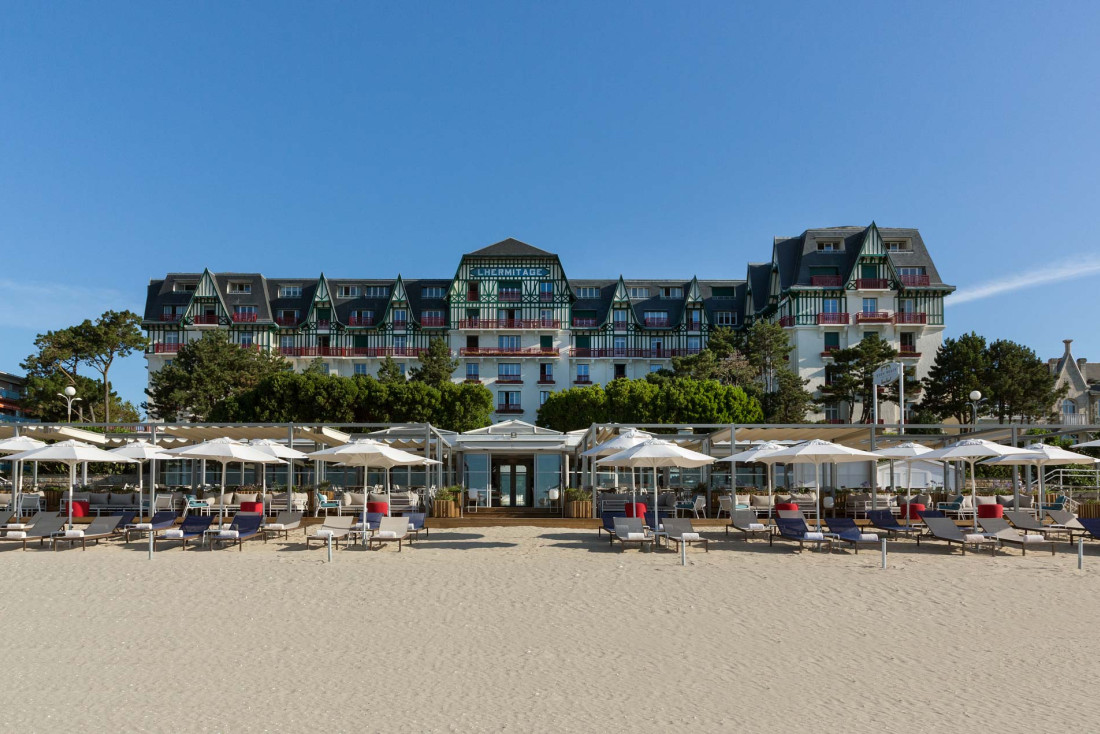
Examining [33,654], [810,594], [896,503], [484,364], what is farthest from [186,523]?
[484,364]

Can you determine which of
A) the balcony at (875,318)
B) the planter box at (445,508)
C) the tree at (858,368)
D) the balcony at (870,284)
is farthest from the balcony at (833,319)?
the planter box at (445,508)

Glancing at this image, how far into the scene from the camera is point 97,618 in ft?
29.0

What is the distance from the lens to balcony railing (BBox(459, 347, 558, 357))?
53875 mm

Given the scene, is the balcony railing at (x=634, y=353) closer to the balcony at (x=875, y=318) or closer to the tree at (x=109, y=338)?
the balcony at (x=875, y=318)

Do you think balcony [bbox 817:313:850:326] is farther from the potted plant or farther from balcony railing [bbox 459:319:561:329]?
the potted plant

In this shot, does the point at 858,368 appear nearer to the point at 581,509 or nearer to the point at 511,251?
A: the point at 511,251

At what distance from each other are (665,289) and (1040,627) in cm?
4955

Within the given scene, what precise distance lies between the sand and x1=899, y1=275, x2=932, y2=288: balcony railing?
A: 4143 cm

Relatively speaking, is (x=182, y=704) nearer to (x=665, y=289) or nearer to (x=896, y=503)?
(x=896, y=503)

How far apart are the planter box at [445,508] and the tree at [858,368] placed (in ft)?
102

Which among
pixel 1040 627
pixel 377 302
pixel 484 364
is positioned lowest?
pixel 1040 627

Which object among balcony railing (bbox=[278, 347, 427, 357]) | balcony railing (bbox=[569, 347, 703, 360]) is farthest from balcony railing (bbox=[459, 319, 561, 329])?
balcony railing (bbox=[278, 347, 427, 357])

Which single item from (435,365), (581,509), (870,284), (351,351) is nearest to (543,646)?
(581,509)

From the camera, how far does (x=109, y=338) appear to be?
4759 centimetres
